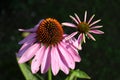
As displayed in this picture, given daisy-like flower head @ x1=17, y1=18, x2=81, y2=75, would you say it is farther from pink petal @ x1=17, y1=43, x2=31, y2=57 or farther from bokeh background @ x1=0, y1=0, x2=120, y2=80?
bokeh background @ x1=0, y1=0, x2=120, y2=80

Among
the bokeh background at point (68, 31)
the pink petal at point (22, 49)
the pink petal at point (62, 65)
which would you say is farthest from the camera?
the bokeh background at point (68, 31)

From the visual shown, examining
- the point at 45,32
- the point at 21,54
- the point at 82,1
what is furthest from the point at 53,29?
the point at 82,1

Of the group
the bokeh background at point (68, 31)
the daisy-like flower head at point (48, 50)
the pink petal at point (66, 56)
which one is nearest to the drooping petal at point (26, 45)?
the daisy-like flower head at point (48, 50)

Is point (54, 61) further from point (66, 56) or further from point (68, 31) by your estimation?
point (68, 31)

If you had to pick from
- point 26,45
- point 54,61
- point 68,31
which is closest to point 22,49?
point 26,45

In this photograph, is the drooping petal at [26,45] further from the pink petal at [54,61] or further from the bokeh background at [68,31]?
the bokeh background at [68,31]

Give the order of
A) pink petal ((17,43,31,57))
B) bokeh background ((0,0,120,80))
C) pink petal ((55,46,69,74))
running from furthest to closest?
bokeh background ((0,0,120,80))
pink petal ((17,43,31,57))
pink petal ((55,46,69,74))

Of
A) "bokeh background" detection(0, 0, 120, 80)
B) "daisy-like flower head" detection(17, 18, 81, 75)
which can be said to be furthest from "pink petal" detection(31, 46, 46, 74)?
"bokeh background" detection(0, 0, 120, 80)

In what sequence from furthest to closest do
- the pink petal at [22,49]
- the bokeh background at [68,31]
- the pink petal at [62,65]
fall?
1. the bokeh background at [68,31]
2. the pink petal at [22,49]
3. the pink petal at [62,65]
